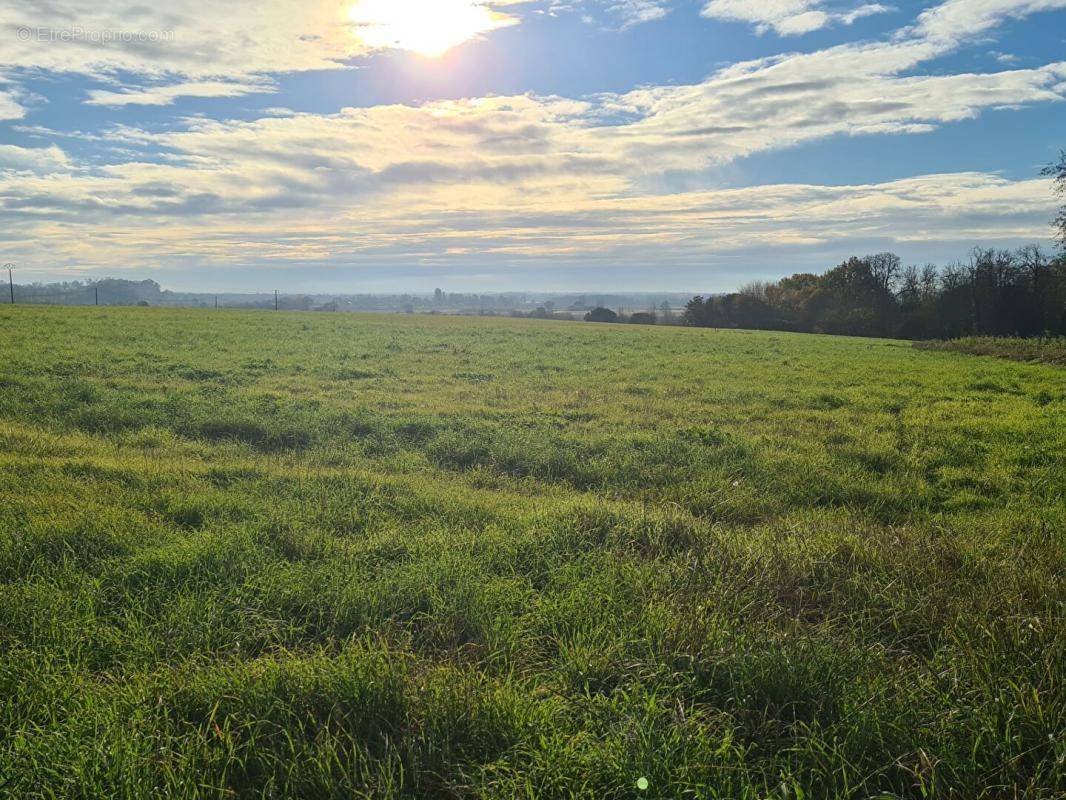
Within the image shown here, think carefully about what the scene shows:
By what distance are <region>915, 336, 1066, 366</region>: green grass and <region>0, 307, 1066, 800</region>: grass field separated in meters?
19.1

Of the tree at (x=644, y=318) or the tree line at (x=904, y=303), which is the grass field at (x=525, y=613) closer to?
the tree line at (x=904, y=303)

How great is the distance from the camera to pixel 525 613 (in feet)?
14.3

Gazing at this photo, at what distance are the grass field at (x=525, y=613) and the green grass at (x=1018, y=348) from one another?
1908cm

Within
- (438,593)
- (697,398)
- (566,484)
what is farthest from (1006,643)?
(697,398)

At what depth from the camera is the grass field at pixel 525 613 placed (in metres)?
2.88

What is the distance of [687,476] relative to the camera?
27.6 feet

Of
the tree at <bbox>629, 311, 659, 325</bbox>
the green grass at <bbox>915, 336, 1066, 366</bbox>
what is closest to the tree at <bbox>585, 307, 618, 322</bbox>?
the tree at <bbox>629, 311, 659, 325</bbox>

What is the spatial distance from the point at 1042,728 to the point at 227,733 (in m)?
3.74

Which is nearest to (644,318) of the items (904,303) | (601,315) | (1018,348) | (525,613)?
(601,315)

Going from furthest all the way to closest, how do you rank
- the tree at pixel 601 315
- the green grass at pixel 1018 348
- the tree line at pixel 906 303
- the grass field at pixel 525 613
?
the tree at pixel 601 315 < the tree line at pixel 906 303 < the green grass at pixel 1018 348 < the grass field at pixel 525 613

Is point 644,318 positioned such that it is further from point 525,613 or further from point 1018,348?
point 525,613

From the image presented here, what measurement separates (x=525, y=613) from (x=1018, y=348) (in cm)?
3250

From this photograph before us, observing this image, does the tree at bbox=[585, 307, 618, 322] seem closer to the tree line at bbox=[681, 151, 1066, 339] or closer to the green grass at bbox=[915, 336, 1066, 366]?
the tree line at bbox=[681, 151, 1066, 339]

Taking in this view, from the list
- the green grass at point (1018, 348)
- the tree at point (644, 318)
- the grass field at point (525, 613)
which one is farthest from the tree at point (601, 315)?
the grass field at point (525, 613)
